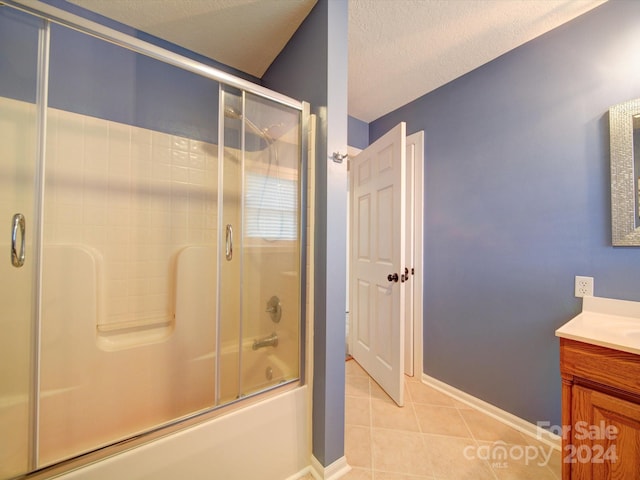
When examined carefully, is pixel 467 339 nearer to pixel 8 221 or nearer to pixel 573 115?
pixel 573 115

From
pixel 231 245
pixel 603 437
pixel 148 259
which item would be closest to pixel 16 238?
pixel 148 259

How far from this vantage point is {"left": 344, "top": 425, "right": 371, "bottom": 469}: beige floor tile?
1243mm

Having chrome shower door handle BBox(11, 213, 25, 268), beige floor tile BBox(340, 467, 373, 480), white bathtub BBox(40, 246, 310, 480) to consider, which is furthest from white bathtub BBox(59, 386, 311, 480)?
chrome shower door handle BBox(11, 213, 25, 268)

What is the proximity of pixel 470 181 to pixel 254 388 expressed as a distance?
195 centimetres

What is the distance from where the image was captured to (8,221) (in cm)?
111

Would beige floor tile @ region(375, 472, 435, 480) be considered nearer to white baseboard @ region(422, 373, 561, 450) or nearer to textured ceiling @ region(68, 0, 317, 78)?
white baseboard @ region(422, 373, 561, 450)

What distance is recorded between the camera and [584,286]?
4.13ft

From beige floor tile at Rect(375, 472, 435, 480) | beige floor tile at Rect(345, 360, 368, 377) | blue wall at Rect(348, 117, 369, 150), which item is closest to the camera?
beige floor tile at Rect(375, 472, 435, 480)

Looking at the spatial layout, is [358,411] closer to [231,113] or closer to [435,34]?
[231,113]

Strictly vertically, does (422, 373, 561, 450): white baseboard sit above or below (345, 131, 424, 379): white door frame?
below

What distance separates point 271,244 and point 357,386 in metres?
1.44

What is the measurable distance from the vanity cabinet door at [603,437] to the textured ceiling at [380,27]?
6.23ft

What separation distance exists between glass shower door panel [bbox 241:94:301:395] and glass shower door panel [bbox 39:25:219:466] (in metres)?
0.41

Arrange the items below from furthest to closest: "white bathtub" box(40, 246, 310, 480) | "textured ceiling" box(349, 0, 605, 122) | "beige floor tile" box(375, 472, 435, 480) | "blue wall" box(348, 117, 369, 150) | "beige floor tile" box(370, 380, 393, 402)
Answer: "blue wall" box(348, 117, 369, 150) < "beige floor tile" box(370, 380, 393, 402) < "textured ceiling" box(349, 0, 605, 122) < "beige floor tile" box(375, 472, 435, 480) < "white bathtub" box(40, 246, 310, 480)
